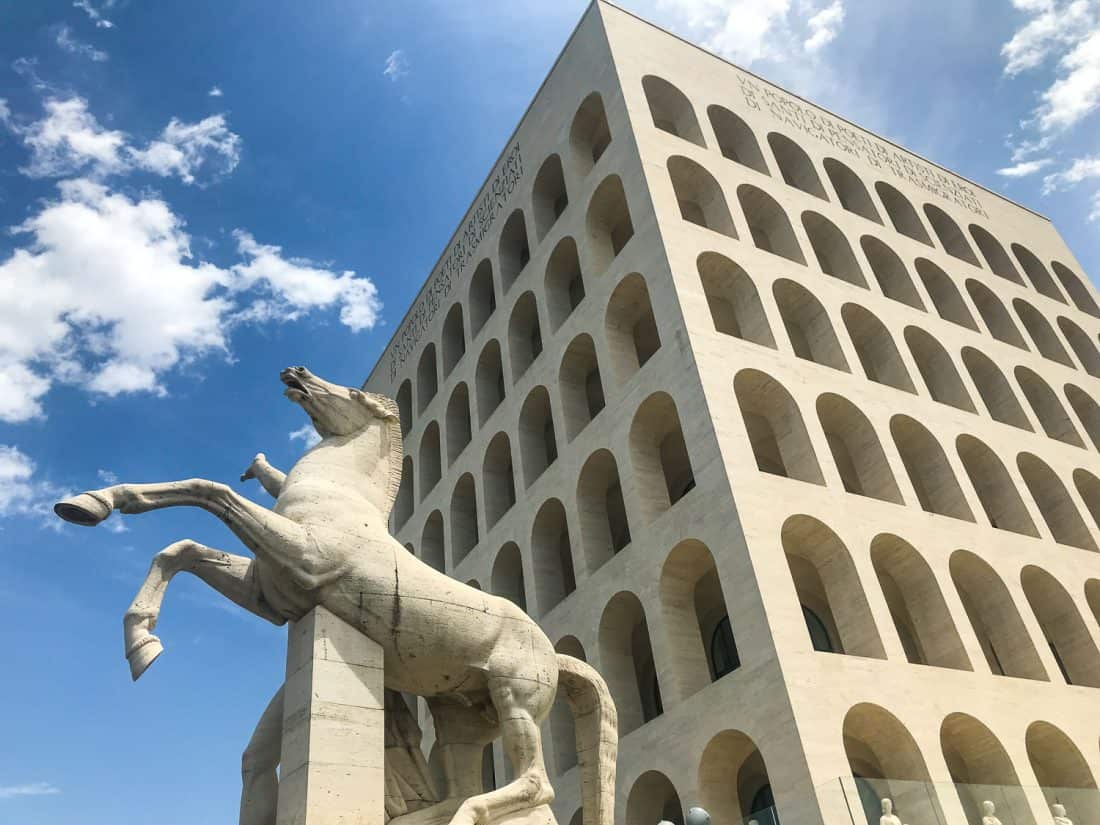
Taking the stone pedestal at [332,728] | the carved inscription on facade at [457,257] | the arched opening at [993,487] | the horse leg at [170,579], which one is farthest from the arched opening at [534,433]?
the stone pedestal at [332,728]

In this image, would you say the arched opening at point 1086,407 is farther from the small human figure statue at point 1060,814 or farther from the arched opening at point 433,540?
the arched opening at point 433,540

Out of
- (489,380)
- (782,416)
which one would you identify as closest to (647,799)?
(782,416)

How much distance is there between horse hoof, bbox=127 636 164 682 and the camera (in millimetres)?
6035

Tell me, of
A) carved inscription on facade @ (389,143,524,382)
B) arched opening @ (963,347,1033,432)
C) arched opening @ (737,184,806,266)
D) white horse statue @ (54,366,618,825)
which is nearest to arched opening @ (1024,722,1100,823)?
arched opening @ (963,347,1033,432)

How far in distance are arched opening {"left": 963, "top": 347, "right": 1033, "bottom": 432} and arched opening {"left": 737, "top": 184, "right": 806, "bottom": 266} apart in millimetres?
7213

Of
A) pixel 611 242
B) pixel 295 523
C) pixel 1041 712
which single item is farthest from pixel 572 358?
pixel 295 523

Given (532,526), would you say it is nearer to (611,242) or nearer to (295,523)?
(611,242)

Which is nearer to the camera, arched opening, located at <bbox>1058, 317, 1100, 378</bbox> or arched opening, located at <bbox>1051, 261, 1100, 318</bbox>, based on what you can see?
arched opening, located at <bbox>1058, 317, 1100, 378</bbox>

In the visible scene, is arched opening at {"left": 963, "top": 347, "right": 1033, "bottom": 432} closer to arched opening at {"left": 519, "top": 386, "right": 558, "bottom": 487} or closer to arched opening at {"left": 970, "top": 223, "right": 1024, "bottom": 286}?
arched opening at {"left": 970, "top": 223, "right": 1024, "bottom": 286}

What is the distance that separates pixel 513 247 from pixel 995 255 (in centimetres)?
1922

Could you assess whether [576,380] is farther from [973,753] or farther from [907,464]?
[973,753]

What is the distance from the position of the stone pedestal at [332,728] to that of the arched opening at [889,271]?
2688cm

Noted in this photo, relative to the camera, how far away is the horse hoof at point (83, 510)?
5.96 meters

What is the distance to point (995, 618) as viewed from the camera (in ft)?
76.7
